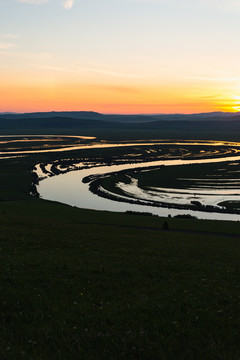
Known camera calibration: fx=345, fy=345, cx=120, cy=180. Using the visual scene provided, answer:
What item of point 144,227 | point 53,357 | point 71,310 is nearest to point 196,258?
point 71,310

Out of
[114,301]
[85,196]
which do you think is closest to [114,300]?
[114,301]

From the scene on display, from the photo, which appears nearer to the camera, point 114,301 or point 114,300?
point 114,301

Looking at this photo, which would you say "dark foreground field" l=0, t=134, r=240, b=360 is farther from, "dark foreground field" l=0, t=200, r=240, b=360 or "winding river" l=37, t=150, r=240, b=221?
"winding river" l=37, t=150, r=240, b=221

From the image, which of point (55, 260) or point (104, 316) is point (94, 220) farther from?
point (104, 316)

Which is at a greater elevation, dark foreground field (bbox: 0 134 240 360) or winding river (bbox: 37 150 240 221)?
dark foreground field (bbox: 0 134 240 360)

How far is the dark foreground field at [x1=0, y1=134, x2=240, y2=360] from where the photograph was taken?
41.3 feet

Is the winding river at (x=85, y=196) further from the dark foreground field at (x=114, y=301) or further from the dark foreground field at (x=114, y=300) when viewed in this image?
the dark foreground field at (x=114, y=301)

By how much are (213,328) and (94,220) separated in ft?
125

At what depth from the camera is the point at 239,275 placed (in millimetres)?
Result: 21938

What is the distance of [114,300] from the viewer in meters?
16.4

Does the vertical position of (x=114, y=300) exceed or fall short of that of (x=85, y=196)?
it exceeds it

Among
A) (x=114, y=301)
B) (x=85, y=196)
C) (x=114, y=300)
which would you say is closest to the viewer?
(x=114, y=301)

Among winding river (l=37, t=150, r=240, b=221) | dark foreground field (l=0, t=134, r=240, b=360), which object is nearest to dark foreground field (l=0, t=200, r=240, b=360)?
dark foreground field (l=0, t=134, r=240, b=360)

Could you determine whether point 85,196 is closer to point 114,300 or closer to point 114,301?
point 114,300
